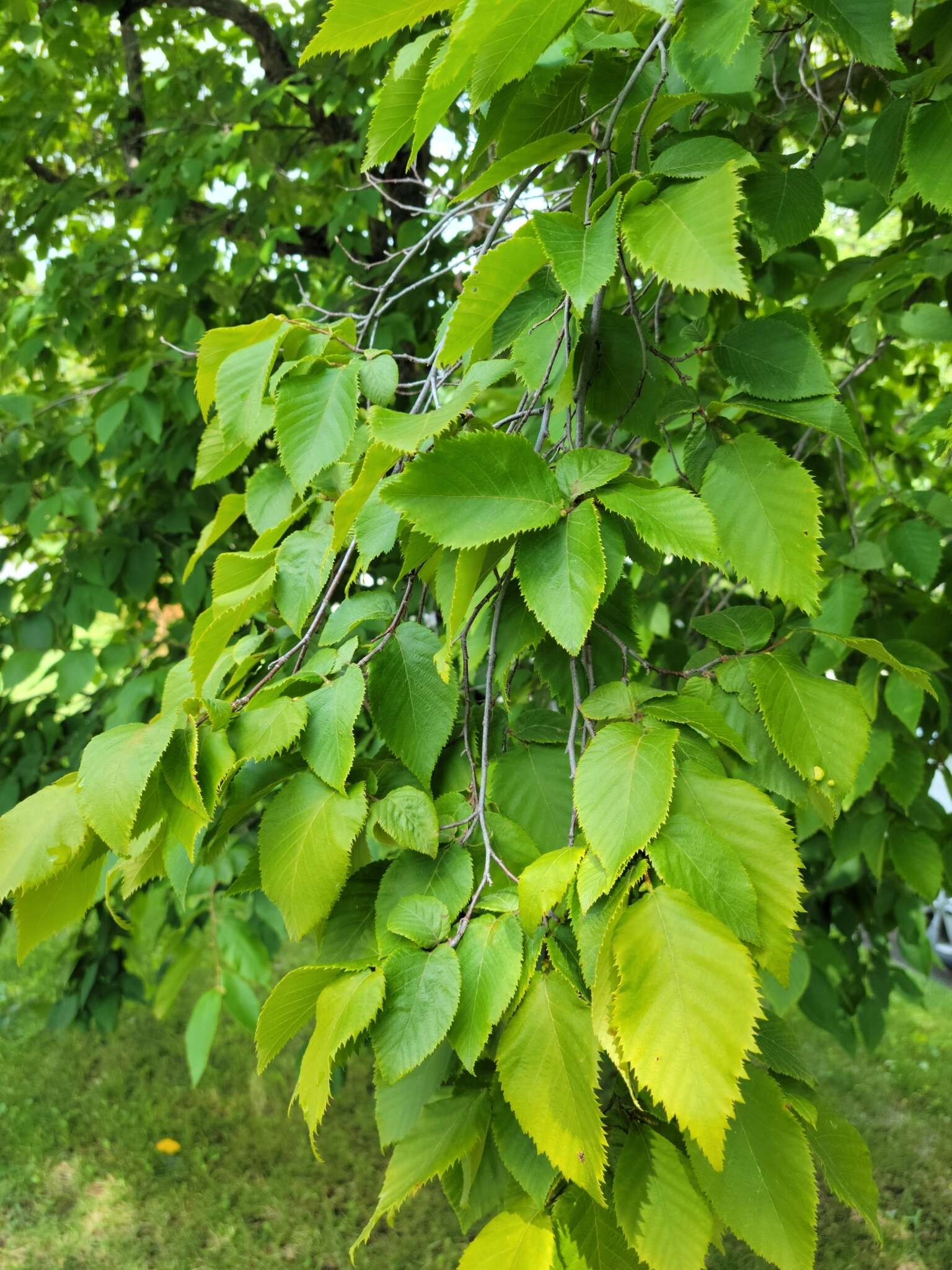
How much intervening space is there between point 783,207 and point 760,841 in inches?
30.2

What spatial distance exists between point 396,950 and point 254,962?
5.70 feet

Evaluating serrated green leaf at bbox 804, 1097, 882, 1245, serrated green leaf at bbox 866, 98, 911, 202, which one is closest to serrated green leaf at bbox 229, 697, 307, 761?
serrated green leaf at bbox 804, 1097, 882, 1245

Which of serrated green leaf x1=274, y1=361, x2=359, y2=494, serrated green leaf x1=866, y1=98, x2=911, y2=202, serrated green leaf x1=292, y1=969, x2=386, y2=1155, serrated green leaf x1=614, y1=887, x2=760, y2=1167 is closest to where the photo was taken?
serrated green leaf x1=614, y1=887, x2=760, y2=1167

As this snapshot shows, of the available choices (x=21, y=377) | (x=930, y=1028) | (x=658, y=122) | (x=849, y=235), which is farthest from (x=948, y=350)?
(x=849, y=235)

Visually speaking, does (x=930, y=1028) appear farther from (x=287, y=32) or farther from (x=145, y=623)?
(x=287, y=32)

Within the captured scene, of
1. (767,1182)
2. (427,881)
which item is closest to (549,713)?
(427,881)

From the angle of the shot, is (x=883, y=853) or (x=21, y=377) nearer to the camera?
(x=883, y=853)

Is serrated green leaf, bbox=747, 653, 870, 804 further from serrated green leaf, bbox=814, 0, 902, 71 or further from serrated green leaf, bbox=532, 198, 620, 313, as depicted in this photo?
serrated green leaf, bbox=814, 0, 902, 71

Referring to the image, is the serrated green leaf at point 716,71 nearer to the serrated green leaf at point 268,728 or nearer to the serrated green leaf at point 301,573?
the serrated green leaf at point 301,573

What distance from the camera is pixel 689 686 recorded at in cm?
88

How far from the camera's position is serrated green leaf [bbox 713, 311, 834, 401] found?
2.82 feet

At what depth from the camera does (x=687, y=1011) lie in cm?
59

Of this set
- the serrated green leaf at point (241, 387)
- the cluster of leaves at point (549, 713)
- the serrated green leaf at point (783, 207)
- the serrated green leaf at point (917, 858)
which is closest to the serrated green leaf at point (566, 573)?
the cluster of leaves at point (549, 713)

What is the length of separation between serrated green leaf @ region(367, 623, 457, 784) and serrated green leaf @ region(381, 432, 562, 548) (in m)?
0.22
